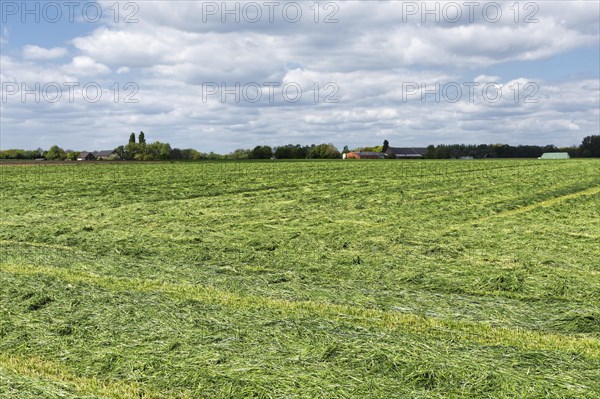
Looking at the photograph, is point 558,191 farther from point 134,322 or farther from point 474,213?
point 134,322

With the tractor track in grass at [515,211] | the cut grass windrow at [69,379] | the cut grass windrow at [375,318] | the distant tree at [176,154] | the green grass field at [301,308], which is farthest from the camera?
the distant tree at [176,154]

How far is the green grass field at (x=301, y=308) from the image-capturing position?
4.76 m

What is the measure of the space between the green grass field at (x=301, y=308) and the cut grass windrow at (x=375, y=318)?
36 mm

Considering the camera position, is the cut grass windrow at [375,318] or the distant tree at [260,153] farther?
the distant tree at [260,153]

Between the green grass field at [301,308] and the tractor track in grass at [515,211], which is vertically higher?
the tractor track in grass at [515,211]

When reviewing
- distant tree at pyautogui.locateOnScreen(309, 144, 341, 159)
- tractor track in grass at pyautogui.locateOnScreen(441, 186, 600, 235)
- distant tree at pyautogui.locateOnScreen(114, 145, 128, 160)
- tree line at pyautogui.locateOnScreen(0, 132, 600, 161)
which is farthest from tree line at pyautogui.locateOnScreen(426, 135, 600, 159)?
tractor track in grass at pyautogui.locateOnScreen(441, 186, 600, 235)

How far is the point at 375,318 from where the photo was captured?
22.0 feet

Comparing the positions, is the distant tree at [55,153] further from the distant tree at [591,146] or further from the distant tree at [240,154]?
the distant tree at [591,146]

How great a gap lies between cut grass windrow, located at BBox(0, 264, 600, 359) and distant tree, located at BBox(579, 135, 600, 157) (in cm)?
14922

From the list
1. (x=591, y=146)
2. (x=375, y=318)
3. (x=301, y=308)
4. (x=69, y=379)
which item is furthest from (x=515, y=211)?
(x=591, y=146)

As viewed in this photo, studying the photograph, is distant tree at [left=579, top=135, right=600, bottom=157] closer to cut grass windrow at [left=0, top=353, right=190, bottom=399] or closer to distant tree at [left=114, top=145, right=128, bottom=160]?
distant tree at [left=114, top=145, right=128, bottom=160]

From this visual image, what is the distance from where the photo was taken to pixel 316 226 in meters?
14.3

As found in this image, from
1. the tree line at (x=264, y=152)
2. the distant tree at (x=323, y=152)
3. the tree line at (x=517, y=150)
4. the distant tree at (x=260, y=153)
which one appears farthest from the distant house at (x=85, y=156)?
the tree line at (x=517, y=150)

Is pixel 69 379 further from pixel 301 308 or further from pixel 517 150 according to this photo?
pixel 517 150
